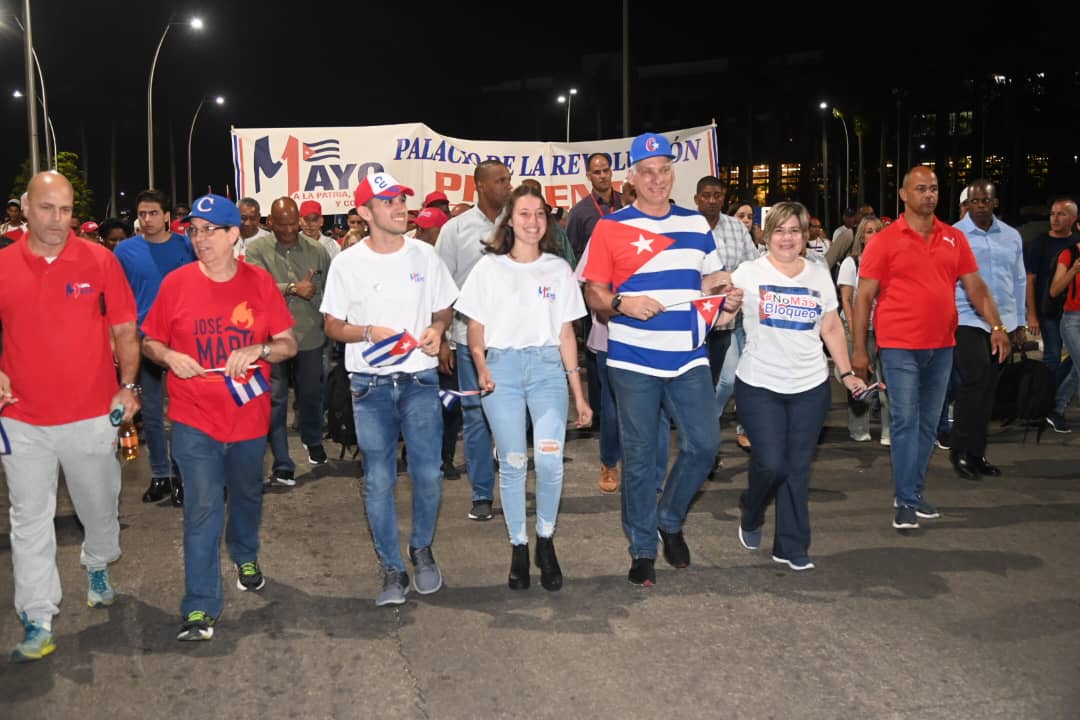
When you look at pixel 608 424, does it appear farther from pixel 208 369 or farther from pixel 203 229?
pixel 203 229

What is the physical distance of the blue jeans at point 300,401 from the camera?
9.06m

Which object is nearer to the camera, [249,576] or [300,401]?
[249,576]

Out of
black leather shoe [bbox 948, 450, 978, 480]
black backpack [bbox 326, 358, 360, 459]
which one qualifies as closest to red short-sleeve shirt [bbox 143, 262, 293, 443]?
black backpack [bbox 326, 358, 360, 459]

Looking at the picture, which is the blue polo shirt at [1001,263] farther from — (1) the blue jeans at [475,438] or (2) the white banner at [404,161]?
(2) the white banner at [404,161]

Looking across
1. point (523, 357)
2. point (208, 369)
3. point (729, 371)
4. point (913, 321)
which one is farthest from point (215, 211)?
point (729, 371)

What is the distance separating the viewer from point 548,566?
6.15m

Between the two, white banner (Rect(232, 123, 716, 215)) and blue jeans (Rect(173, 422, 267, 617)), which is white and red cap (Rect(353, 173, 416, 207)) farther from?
white banner (Rect(232, 123, 716, 215))

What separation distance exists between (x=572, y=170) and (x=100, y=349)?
11.5 m

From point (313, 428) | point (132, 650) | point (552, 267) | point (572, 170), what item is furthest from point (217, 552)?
point (572, 170)

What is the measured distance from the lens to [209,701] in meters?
4.68

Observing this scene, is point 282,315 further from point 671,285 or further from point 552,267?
point 671,285

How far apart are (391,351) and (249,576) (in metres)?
1.46

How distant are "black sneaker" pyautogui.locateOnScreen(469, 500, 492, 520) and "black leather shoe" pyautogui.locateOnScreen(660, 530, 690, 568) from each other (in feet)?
5.22

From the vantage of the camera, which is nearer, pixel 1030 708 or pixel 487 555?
pixel 1030 708
